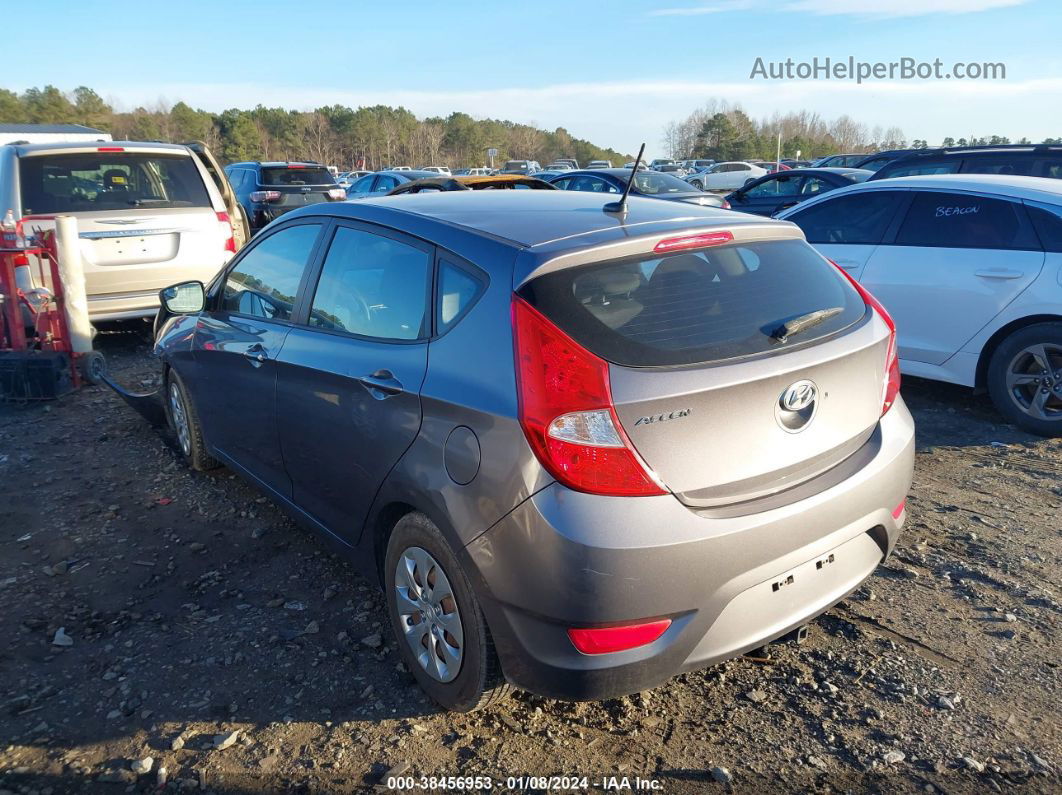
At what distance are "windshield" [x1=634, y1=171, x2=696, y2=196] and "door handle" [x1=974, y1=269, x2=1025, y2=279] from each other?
31.1 ft

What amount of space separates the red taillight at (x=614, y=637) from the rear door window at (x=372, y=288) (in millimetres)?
1125

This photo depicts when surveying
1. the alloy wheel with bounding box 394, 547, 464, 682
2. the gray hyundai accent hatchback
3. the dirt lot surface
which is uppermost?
the gray hyundai accent hatchback

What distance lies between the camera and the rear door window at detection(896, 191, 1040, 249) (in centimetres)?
531

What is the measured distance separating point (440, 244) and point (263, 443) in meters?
1.58

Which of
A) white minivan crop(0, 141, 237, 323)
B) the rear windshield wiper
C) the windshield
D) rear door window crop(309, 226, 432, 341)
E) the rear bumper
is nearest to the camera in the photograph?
the rear bumper

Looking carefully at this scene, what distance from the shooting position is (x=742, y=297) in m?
2.73

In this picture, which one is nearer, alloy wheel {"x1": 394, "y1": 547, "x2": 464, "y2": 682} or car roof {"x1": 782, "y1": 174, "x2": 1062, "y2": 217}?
alloy wheel {"x1": 394, "y1": 547, "x2": 464, "y2": 682}

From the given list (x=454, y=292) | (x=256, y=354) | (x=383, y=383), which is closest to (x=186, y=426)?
(x=256, y=354)

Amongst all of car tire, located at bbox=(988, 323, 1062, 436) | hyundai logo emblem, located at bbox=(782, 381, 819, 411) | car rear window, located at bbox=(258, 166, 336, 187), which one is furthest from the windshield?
hyundai logo emblem, located at bbox=(782, 381, 819, 411)

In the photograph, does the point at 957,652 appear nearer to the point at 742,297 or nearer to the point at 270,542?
the point at 742,297

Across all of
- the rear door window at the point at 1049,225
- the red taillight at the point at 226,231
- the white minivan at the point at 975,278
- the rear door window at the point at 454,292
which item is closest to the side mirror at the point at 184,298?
→ the rear door window at the point at 454,292

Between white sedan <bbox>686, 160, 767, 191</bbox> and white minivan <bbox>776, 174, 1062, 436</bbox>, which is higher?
white sedan <bbox>686, 160, 767, 191</bbox>

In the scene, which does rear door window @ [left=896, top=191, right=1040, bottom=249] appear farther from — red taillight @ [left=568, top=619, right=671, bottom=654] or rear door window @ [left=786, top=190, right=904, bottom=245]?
red taillight @ [left=568, top=619, right=671, bottom=654]

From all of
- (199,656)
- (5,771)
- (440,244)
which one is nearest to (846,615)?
(440,244)
